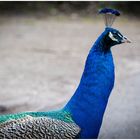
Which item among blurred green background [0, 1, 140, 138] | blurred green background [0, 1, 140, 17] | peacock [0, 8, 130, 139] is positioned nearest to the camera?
peacock [0, 8, 130, 139]

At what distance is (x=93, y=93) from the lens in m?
2.74

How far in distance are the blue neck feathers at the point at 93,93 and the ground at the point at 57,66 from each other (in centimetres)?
44

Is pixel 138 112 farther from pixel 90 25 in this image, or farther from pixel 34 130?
pixel 90 25

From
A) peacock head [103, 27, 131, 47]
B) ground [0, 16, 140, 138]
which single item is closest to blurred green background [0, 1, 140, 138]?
ground [0, 16, 140, 138]

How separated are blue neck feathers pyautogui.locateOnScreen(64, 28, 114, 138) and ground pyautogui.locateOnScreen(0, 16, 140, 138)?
44cm

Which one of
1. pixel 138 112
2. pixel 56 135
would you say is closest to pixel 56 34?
pixel 138 112

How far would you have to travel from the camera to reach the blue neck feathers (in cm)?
274

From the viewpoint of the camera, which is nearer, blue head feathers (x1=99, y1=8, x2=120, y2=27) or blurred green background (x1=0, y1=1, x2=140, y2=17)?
→ blue head feathers (x1=99, y1=8, x2=120, y2=27)

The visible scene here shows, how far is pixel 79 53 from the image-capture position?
6832 millimetres

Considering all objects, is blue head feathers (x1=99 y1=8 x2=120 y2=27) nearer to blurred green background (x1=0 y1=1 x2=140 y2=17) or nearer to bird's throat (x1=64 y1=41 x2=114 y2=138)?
bird's throat (x1=64 y1=41 x2=114 y2=138)

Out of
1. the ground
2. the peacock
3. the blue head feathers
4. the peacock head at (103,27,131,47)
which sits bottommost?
the ground

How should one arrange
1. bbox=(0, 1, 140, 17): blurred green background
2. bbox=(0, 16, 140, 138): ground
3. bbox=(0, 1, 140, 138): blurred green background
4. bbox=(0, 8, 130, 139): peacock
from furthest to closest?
bbox=(0, 1, 140, 17): blurred green background → bbox=(0, 1, 140, 138): blurred green background → bbox=(0, 16, 140, 138): ground → bbox=(0, 8, 130, 139): peacock

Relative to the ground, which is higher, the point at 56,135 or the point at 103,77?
the point at 103,77

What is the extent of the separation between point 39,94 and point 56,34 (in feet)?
9.94
